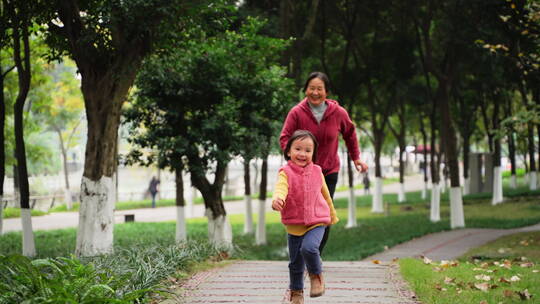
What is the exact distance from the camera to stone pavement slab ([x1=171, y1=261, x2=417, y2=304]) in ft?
21.5

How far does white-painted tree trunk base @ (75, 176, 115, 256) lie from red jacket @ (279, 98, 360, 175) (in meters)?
6.16

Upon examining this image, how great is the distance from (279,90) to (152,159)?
10.6 feet

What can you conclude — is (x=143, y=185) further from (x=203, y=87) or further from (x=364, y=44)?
(x=203, y=87)

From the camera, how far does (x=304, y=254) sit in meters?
5.54

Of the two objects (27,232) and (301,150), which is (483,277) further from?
(27,232)

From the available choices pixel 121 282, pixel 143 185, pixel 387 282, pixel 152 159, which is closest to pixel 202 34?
pixel 152 159

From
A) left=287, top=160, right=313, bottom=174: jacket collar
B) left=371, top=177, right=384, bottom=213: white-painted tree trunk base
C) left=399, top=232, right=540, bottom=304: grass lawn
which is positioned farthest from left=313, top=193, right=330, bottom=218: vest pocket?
left=371, top=177, right=384, bottom=213: white-painted tree trunk base

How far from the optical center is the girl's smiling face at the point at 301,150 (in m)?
5.56

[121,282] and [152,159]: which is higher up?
[152,159]

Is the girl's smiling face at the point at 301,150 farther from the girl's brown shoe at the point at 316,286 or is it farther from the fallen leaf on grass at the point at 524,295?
the fallen leaf on grass at the point at 524,295

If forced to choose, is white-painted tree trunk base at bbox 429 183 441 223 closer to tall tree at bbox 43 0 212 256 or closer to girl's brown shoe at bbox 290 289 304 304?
tall tree at bbox 43 0 212 256

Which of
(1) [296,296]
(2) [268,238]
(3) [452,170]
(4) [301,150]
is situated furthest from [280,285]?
(2) [268,238]

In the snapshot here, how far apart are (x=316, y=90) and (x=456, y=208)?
15.3 meters

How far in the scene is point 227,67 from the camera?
15.2 metres
